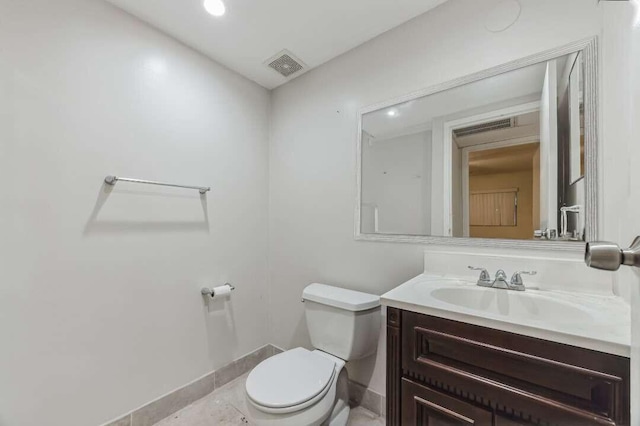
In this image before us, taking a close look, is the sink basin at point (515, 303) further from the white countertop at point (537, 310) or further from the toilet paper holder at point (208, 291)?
the toilet paper holder at point (208, 291)

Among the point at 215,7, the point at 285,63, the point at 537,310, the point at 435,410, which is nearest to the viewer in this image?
the point at 435,410

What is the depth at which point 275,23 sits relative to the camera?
154 cm

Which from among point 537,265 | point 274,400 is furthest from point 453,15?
point 274,400

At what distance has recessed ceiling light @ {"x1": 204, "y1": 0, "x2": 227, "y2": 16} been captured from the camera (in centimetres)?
140

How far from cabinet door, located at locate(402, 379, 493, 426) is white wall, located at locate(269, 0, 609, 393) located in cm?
60

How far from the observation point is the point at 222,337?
187 cm

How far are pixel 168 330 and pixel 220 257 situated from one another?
0.51m

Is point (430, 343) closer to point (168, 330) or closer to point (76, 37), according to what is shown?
point (168, 330)

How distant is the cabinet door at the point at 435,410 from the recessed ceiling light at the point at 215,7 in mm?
1929

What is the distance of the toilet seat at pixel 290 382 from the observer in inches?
43.3

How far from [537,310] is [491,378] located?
1.38 feet

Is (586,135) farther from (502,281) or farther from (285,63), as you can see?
(285,63)

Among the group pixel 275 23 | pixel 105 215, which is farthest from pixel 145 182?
pixel 275 23

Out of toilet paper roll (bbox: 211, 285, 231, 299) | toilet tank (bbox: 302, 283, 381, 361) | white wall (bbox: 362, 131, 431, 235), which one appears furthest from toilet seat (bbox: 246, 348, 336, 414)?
white wall (bbox: 362, 131, 431, 235)
